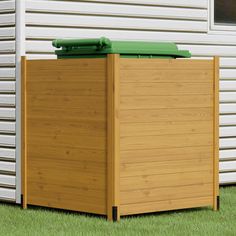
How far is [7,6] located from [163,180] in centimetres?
241

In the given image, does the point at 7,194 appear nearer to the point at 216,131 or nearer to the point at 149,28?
the point at 216,131

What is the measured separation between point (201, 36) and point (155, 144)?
102 inches

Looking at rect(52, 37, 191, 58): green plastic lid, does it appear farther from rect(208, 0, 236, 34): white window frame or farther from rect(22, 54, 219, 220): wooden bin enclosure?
rect(208, 0, 236, 34): white window frame

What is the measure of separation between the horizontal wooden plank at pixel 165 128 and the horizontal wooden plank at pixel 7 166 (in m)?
1.57

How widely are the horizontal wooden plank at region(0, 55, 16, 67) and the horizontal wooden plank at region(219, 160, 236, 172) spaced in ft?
9.66

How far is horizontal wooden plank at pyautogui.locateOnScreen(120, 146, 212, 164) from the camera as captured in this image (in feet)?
30.9

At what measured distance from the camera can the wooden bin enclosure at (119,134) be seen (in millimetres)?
9367

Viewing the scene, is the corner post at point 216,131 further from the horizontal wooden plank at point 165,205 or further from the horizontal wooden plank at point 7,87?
the horizontal wooden plank at point 7,87

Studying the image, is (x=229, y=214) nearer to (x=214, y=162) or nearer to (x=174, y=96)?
(x=214, y=162)

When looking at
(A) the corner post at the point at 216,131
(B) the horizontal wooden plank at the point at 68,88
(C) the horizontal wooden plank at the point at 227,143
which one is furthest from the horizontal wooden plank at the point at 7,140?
(C) the horizontal wooden plank at the point at 227,143

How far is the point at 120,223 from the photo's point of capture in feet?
30.3

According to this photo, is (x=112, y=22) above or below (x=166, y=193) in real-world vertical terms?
above

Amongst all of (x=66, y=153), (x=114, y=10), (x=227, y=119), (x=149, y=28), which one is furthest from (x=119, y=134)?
(x=227, y=119)

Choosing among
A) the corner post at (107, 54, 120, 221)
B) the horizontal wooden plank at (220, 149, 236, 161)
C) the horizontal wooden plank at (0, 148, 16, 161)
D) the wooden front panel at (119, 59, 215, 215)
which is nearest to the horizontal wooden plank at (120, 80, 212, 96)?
the wooden front panel at (119, 59, 215, 215)
